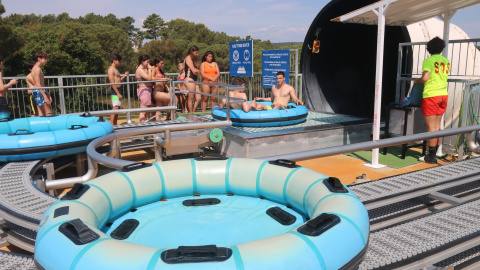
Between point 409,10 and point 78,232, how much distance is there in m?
6.59

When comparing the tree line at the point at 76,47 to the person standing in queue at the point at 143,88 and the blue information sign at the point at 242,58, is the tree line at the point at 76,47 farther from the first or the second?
the person standing in queue at the point at 143,88

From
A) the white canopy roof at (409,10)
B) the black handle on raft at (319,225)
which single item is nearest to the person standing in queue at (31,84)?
the white canopy roof at (409,10)

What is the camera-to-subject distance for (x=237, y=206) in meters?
2.83

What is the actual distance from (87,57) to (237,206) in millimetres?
28117

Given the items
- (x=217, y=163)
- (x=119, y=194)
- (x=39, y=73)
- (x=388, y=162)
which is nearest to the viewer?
(x=119, y=194)

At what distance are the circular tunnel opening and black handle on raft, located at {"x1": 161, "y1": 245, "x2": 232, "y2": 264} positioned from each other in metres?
8.51

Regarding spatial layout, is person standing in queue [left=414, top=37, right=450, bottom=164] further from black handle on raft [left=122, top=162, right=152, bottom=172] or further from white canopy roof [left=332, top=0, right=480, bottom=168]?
black handle on raft [left=122, top=162, right=152, bottom=172]

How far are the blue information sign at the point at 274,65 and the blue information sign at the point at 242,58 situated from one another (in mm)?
561

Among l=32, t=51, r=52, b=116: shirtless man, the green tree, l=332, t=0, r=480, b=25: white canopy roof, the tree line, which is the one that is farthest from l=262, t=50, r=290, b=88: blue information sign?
the green tree

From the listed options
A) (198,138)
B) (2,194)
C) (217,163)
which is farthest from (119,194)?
(198,138)

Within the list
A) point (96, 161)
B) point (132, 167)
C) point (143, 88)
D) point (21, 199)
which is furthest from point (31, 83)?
point (132, 167)

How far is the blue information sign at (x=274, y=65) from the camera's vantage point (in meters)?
10.1

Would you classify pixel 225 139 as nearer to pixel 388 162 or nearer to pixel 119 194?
pixel 388 162

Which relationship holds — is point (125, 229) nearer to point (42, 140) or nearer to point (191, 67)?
point (42, 140)
